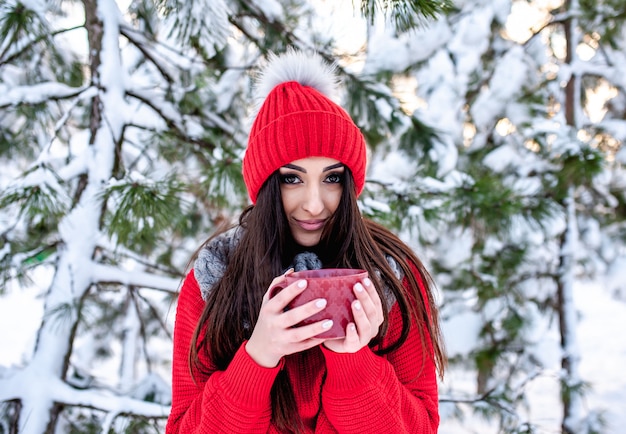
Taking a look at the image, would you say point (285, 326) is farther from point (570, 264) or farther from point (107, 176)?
point (570, 264)

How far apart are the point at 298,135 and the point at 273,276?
0.35 meters

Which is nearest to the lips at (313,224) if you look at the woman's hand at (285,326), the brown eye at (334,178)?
the brown eye at (334,178)

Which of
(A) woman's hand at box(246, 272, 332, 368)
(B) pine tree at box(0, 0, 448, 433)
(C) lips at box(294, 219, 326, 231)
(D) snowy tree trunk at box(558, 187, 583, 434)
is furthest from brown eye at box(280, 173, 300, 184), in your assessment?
(D) snowy tree trunk at box(558, 187, 583, 434)

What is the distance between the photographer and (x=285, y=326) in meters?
0.87

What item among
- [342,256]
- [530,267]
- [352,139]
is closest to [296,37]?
[352,139]

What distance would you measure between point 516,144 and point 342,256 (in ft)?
10.3

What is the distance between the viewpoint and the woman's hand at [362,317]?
2.88 feet

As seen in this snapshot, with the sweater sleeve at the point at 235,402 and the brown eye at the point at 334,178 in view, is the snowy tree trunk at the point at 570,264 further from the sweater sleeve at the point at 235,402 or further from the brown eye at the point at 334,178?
the sweater sleeve at the point at 235,402

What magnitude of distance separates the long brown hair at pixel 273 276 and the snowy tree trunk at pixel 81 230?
2.49 feet

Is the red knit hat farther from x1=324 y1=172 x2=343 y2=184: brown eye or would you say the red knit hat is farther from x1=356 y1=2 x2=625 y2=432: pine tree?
x1=356 y1=2 x2=625 y2=432: pine tree

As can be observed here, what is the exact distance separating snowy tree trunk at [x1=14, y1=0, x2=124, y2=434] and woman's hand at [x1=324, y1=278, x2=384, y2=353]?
1157 mm

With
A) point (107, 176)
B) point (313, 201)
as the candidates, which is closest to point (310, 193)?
point (313, 201)

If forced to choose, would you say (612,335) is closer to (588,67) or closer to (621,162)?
(621,162)

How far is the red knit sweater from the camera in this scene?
3.24ft
